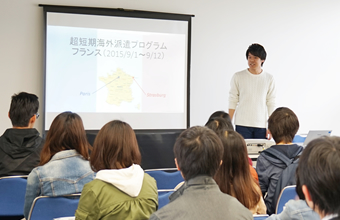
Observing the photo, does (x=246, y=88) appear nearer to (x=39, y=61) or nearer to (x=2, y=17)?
(x=39, y=61)

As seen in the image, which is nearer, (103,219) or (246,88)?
(103,219)

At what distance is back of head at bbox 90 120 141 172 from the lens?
1676 mm

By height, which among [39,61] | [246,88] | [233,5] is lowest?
A: [246,88]

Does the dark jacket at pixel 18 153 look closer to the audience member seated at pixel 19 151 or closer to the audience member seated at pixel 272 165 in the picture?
the audience member seated at pixel 19 151

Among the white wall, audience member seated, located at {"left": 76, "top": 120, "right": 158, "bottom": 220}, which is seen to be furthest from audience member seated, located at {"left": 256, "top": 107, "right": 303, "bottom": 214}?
the white wall

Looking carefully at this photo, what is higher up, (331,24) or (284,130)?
(331,24)

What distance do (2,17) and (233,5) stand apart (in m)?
2.89

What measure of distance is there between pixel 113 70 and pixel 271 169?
112 inches

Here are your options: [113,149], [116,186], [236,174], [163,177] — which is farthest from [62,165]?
[236,174]

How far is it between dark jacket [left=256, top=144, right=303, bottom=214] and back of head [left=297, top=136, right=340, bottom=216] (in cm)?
111

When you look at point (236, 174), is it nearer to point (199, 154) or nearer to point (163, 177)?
point (199, 154)

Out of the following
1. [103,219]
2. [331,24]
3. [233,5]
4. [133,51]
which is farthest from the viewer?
[331,24]

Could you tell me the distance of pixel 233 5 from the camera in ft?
16.0

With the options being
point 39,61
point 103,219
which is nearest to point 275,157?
point 103,219
